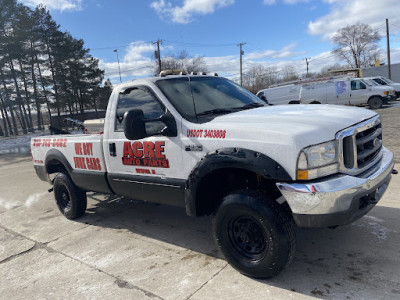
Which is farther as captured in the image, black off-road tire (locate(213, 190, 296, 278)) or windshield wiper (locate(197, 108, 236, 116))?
windshield wiper (locate(197, 108, 236, 116))

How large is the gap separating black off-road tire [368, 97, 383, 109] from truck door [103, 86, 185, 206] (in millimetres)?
18297

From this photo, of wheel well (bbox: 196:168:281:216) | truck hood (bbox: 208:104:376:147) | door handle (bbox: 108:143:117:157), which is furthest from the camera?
door handle (bbox: 108:143:117:157)

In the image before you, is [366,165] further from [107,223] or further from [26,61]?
[26,61]

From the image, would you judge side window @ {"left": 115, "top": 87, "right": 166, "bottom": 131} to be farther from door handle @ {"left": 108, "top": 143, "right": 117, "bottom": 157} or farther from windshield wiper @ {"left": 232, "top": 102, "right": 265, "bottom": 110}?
windshield wiper @ {"left": 232, "top": 102, "right": 265, "bottom": 110}

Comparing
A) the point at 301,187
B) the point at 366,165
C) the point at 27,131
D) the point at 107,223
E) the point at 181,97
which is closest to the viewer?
the point at 301,187

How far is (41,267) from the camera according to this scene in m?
3.48

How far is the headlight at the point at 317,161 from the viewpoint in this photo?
2.40 m

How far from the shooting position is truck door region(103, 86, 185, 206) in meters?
3.28

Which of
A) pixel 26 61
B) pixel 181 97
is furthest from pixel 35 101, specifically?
pixel 181 97

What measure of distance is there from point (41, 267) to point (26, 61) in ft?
104

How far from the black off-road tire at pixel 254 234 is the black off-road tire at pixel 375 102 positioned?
60.4 feet

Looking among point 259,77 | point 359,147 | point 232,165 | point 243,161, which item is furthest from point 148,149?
point 259,77

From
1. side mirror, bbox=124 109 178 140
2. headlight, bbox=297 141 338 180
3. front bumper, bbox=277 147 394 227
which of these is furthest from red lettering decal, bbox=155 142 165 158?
headlight, bbox=297 141 338 180

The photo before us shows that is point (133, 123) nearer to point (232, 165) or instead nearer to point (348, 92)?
point (232, 165)
